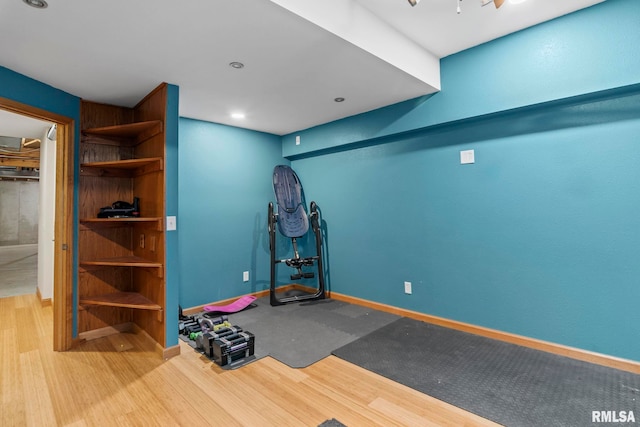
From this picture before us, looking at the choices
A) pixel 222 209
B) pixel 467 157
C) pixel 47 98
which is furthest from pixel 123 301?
pixel 467 157

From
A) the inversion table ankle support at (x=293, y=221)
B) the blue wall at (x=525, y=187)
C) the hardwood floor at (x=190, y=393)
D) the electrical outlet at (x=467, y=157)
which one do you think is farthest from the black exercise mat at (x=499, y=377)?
the electrical outlet at (x=467, y=157)

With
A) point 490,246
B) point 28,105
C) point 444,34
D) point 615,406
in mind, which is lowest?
point 615,406

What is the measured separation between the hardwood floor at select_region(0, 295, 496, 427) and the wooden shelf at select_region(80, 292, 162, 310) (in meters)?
0.43

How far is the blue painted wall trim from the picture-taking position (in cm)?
236

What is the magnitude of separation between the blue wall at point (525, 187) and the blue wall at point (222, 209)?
5.25 feet

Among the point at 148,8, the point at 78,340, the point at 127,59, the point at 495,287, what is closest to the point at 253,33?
the point at 148,8

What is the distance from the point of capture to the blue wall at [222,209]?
371cm

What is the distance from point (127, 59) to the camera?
2297 millimetres

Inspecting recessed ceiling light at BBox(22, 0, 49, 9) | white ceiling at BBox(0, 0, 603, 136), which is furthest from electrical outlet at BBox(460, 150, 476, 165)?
Result: recessed ceiling light at BBox(22, 0, 49, 9)

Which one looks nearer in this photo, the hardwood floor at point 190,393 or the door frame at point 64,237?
the hardwood floor at point 190,393

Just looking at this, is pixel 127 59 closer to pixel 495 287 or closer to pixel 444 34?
pixel 444 34

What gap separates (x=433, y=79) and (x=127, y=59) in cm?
269

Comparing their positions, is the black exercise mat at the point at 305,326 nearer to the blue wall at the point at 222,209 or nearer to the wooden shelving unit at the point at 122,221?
the blue wall at the point at 222,209

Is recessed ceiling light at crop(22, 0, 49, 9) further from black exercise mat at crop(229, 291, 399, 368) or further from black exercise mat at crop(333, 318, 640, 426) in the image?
black exercise mat at crop(333, 318, 640, 426)
